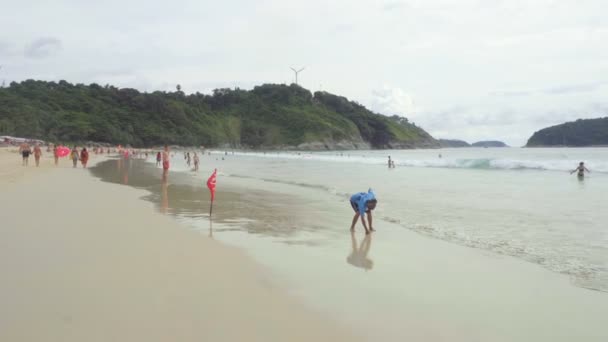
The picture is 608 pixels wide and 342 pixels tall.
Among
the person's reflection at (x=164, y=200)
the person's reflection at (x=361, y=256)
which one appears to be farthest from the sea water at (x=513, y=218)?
the person's reflection at (x=164, y=200)

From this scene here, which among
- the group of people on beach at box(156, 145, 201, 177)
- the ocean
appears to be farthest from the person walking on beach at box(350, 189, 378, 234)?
the group of people on beach at box(156, 145, 201, 177)

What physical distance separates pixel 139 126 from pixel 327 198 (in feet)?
393

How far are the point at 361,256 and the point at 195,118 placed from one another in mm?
152422

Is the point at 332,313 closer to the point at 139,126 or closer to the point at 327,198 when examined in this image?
the point at 327,198

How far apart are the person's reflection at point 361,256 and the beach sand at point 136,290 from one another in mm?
1613

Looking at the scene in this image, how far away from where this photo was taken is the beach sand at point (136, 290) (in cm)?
411

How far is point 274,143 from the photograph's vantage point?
15862 cm

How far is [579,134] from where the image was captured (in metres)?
163

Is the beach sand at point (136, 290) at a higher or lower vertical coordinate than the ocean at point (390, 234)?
higher

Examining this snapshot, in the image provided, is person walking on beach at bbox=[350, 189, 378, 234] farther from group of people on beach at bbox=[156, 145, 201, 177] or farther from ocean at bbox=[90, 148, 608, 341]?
group of people on beach at bbox=[156, 145, 201, 177]

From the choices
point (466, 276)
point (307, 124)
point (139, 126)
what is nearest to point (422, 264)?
point (466, 276)

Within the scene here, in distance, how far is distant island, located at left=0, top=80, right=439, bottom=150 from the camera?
10250 cm

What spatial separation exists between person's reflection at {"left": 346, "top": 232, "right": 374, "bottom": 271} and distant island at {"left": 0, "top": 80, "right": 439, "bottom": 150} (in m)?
97.8

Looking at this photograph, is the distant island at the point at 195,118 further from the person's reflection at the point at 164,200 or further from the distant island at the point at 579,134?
the person's reflection at the point at 164,200
